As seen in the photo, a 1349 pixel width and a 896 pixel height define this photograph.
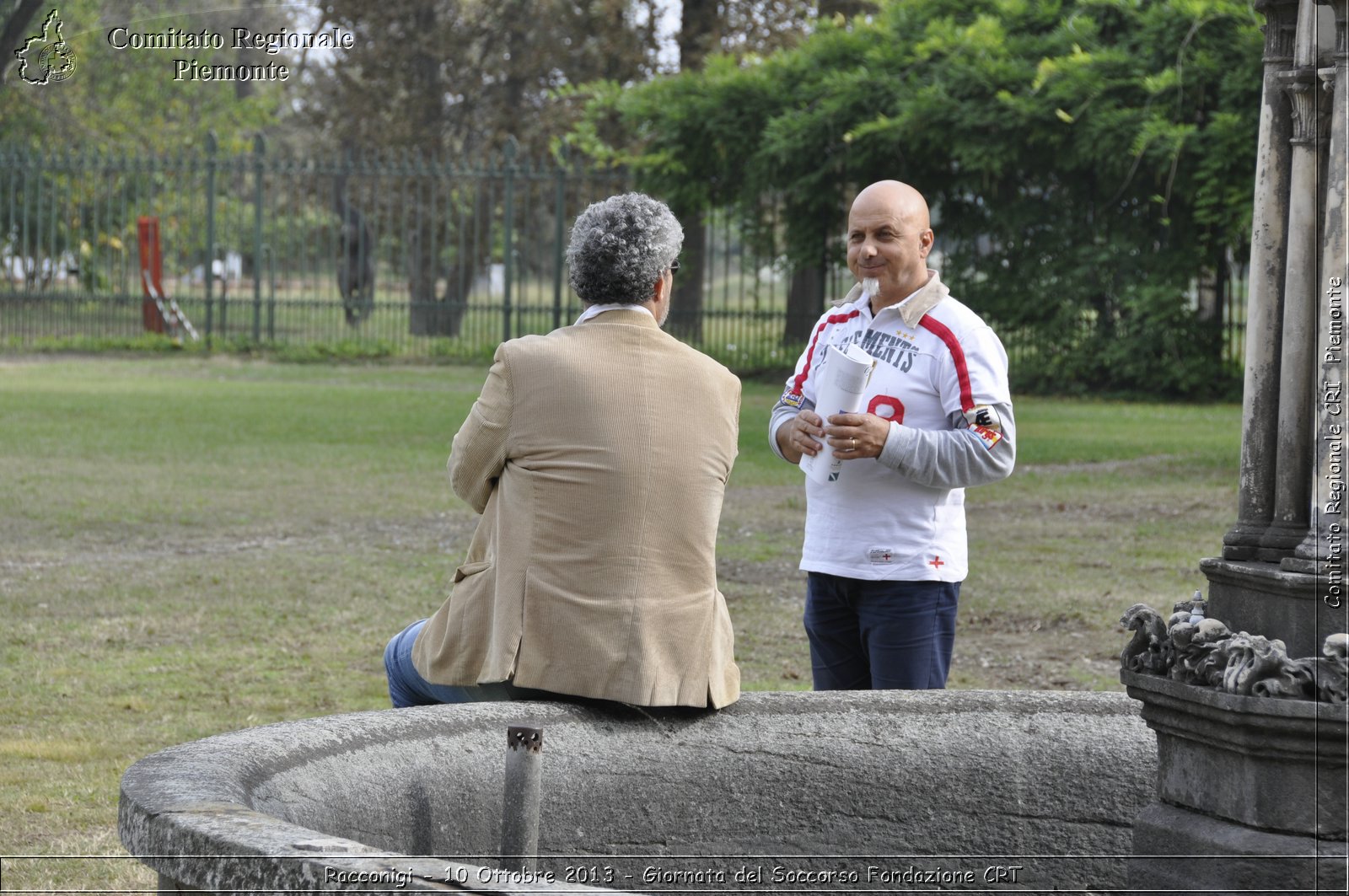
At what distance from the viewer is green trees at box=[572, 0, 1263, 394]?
60.1ft

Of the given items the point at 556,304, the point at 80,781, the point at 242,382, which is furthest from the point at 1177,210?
the point at 80,781

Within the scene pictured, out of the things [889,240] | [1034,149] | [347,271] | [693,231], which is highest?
[1034,149]

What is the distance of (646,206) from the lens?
3.52m

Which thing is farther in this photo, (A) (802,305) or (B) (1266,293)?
(A) (802,305)

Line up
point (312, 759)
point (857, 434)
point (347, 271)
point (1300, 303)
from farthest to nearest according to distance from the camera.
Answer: point (347, 271), point (857, 434), point (312, 759), point (1300, 303)

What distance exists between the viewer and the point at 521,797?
2.63 metres

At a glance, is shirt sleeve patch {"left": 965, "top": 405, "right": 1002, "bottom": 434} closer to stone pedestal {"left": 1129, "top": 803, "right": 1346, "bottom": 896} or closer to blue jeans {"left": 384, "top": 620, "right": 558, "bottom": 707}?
blue jeans {"left": 384, "top": 620, "right": 558, "bottom": 707}

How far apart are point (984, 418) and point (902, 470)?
0.75 ft

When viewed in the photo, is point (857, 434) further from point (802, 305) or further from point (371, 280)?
point (371, 280)

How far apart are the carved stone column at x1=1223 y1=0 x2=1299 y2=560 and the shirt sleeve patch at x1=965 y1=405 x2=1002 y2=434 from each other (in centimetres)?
126

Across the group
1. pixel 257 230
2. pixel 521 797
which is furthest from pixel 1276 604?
pixel 257 230

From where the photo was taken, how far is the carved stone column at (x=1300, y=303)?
2564mm

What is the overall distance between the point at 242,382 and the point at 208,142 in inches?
218

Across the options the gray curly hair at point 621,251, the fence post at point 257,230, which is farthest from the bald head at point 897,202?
the fence post at point 257,230
